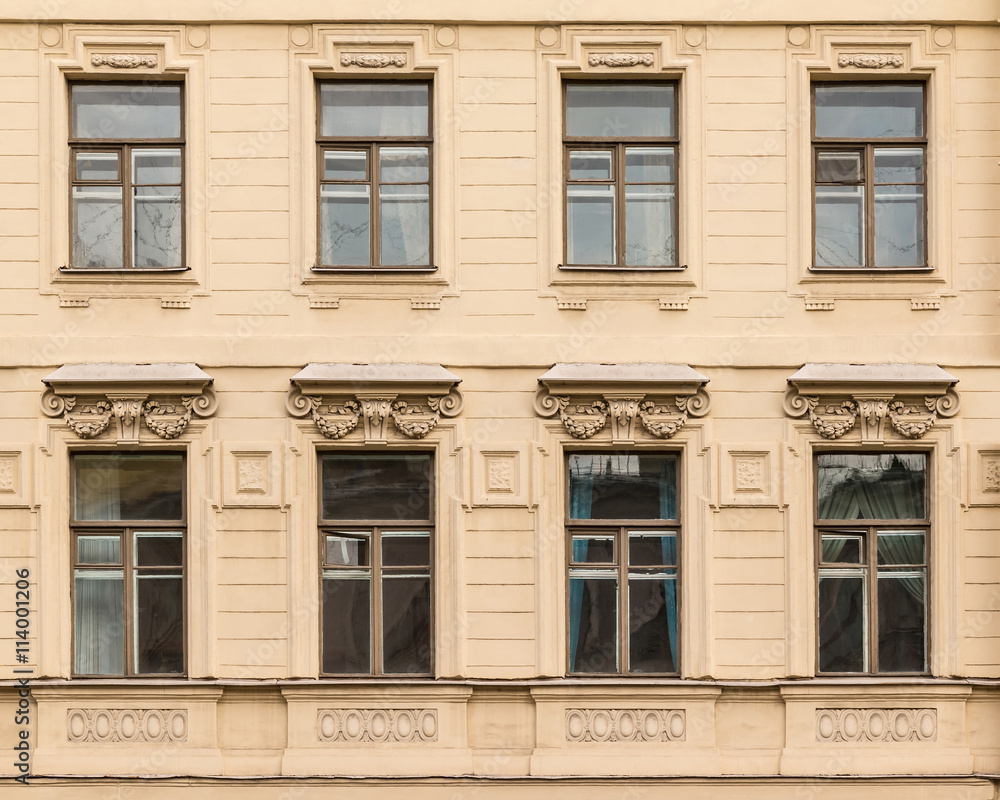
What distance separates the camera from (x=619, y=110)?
39.1 feet

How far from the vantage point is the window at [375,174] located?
1180cm

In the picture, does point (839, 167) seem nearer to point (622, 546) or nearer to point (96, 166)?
point (622, 546)

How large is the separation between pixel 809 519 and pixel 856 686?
150cm

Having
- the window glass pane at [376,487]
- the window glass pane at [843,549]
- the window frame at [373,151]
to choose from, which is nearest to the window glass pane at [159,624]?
the window glass pane at [376,487]

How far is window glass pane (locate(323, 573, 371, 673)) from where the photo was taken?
11594 millimetres

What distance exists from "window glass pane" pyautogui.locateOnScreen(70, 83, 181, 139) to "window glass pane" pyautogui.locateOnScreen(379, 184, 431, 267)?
6.78 ft

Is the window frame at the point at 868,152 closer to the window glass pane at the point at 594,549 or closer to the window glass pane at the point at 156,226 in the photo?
the window glass pane at the point at 594,549

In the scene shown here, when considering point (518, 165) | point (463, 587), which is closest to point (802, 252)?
point (518, 165)

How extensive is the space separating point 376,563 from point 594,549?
197 cm

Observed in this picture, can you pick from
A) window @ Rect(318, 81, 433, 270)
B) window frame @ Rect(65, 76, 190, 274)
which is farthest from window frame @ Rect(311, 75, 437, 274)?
window frame @ Rect(65, 76, 190, 274)

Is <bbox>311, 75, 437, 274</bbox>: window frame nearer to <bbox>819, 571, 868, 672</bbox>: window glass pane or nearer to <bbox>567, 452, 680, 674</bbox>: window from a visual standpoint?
<bbox>567, 452, 680, 674</bbox>: window

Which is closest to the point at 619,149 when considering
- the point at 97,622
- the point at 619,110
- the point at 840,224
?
the point at 619,110

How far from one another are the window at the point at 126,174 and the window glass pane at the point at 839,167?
5845 millimetres

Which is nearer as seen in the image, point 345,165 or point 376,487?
point 376,487
